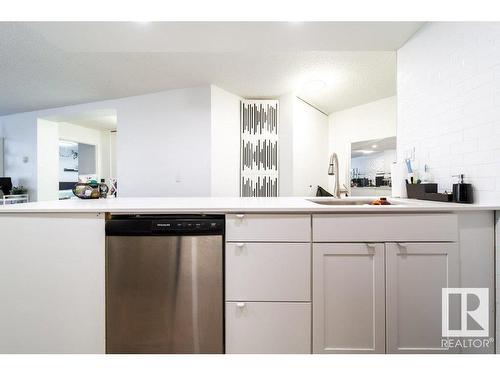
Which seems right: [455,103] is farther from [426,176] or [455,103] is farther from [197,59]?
[197,59]

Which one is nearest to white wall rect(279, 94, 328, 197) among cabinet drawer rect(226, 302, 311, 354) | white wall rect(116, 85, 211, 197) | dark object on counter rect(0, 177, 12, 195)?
white wall rect(116, 85, 211, 197)

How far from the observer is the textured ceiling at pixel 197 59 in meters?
2.08

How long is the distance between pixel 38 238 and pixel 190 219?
0.83m

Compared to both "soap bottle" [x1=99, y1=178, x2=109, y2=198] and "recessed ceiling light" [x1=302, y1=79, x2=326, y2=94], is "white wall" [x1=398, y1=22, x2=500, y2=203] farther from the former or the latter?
"soap bottle" [x1=99, y1=178, x2=109, y2=198]

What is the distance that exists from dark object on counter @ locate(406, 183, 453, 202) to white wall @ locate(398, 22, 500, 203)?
0.32 feet

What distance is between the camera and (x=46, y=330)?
1.26 metres

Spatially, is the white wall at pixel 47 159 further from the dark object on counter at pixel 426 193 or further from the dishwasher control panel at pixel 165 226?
the dark object on counter at pixel 426 193

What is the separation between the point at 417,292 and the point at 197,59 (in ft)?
9.99

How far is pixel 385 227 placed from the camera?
122 centimetres

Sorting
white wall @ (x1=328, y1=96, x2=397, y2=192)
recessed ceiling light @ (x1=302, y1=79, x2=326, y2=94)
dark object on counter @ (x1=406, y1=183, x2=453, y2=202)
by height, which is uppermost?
recessed ceiling light @ (x1=302, y1=79, x2=326, y2=94)

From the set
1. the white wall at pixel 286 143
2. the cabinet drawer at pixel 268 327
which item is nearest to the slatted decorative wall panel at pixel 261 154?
the white wall at pixel 286 143

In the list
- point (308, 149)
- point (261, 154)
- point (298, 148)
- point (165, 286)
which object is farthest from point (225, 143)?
point (165, 286)

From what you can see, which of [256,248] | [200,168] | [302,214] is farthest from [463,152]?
[200,168]

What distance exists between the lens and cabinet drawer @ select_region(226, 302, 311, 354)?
1.22m
